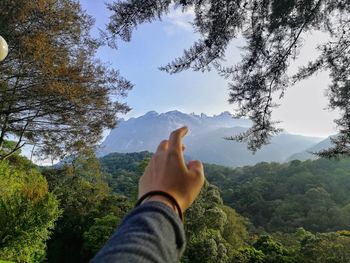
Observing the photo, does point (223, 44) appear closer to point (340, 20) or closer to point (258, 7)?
point (258, 7)

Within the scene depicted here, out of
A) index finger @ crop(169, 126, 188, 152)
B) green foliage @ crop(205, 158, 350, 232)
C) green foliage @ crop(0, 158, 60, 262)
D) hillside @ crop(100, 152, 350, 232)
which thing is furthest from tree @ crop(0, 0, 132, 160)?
green foliage @ crop(205, 158, 350, 232)

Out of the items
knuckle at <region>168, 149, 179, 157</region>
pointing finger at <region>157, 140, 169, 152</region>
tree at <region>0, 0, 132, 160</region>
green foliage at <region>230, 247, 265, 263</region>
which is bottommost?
green foliage at <region>230, 247, 265, 263</region>

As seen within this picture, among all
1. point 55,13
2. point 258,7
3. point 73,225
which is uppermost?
point 55,13

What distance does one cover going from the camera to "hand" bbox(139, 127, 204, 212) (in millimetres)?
619

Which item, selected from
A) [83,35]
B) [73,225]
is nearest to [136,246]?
[83,35]

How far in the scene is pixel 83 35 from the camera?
7809mm

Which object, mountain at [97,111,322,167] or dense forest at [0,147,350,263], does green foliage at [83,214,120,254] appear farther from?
mountain at [97,111,322,167]

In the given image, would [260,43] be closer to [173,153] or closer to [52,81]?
[173,153]

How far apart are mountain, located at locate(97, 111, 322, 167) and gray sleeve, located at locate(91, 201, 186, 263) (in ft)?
312

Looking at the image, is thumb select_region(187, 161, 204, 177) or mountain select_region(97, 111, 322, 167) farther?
mountain select_region(97, 111, 322, 167)

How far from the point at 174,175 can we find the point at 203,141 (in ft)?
425

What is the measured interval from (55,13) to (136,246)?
705 centimetres

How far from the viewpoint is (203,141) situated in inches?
5108

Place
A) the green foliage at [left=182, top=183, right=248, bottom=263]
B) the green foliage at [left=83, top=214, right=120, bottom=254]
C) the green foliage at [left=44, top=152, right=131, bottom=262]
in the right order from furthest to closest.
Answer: the green foliage at [left=44, top=152, right=131, bottom=262], the green foliage at [left=83, top=214, right=120, bottom=254], the green foliage at [left=182, top=183, right=248, bottom=263]
